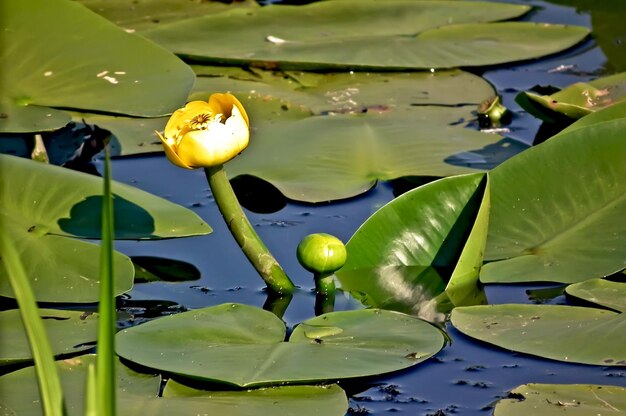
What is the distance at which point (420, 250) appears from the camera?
1.82 meters

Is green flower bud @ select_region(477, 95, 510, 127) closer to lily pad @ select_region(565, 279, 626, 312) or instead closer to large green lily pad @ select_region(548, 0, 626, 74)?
large green lily pad @ select_region(548, 0, 626, 74)

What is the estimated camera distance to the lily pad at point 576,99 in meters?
2.22

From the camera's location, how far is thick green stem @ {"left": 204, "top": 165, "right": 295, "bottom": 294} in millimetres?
1681

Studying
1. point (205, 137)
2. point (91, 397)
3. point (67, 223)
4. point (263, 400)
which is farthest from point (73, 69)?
point (91, 397)

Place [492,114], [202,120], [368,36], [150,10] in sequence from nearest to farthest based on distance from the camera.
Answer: [202,120]
[492,114]
[368,36]
[150,10]

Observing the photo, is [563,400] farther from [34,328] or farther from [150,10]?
[150,10]

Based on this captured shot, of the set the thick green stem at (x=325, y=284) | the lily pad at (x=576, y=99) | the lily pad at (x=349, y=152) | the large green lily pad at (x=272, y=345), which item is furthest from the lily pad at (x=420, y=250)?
the lily pad at (x=576, y=99)

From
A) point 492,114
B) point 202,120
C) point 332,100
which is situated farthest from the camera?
point 332,100

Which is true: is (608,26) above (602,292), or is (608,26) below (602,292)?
above

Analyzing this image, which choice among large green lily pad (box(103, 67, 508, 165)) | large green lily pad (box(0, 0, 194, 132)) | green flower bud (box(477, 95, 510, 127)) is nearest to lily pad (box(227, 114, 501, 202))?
large green lily pad (box(103, 67, 508, 165))

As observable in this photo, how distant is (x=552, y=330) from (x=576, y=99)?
0.88 m

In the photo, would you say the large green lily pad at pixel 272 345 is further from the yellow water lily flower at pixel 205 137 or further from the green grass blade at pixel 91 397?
the green grass blade at pixel 91 397

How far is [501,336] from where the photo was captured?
1.58 m

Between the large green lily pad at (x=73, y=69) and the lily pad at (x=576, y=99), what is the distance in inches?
28.2
